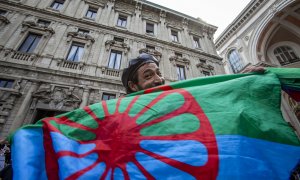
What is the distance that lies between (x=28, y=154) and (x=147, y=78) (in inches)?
64.8

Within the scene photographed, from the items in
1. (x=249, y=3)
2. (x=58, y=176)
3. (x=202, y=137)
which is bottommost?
(x=58, y=176)

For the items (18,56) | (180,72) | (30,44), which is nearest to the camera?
(18,56)

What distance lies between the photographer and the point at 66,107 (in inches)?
277

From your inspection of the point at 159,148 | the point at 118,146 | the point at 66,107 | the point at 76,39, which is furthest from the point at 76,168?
the point at 76,39

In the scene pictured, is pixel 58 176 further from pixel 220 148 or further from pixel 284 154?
pixel 284 154

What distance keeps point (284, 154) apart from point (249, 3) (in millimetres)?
22513

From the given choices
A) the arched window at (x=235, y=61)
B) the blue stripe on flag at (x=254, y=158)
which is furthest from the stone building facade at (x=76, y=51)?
the blue stripe on flag at (x=254, y=158)

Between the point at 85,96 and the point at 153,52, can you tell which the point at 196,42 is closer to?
the point at 153,52

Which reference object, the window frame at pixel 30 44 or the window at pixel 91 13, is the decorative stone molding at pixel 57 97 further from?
the window at pixel 91 13

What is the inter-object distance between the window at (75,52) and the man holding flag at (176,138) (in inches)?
342

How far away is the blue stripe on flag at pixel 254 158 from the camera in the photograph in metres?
0.84

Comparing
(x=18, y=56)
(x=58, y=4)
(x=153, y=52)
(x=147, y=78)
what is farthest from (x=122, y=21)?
(x=147, y=78)

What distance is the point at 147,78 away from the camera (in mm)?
2207

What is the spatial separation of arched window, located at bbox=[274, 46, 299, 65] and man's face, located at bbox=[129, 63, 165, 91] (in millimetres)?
20640
